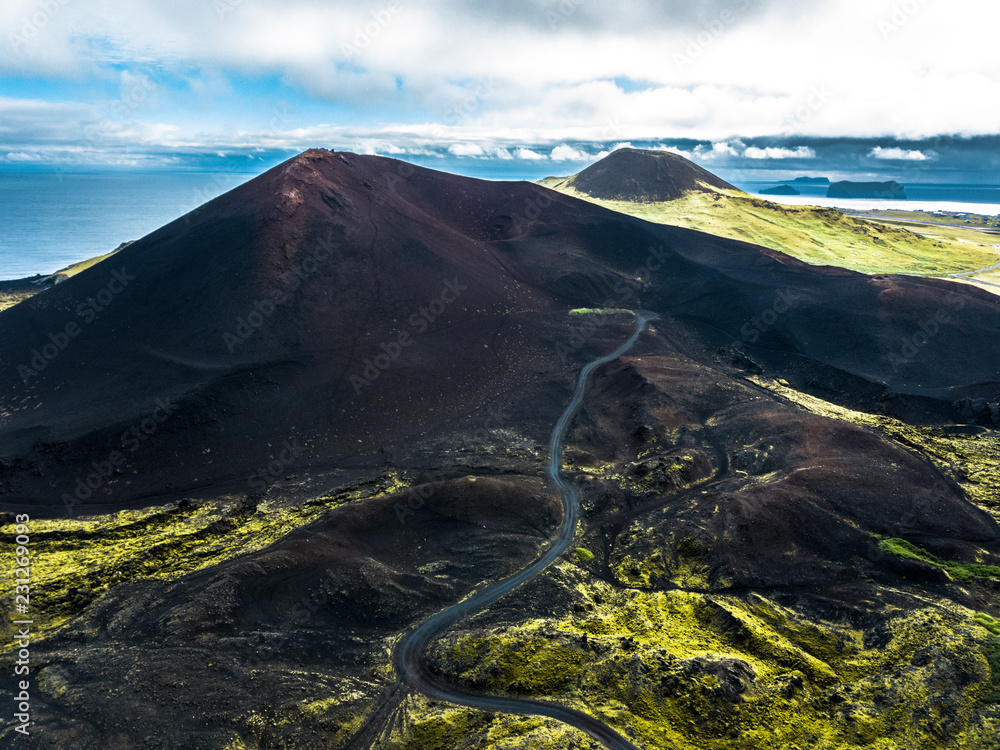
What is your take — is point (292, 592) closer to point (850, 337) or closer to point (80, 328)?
point (80, 328)

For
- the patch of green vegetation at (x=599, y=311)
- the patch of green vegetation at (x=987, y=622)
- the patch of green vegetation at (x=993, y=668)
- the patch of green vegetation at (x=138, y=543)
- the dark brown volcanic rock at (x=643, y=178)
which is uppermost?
the dark brown volcanic rock at (x=643, y=178)
